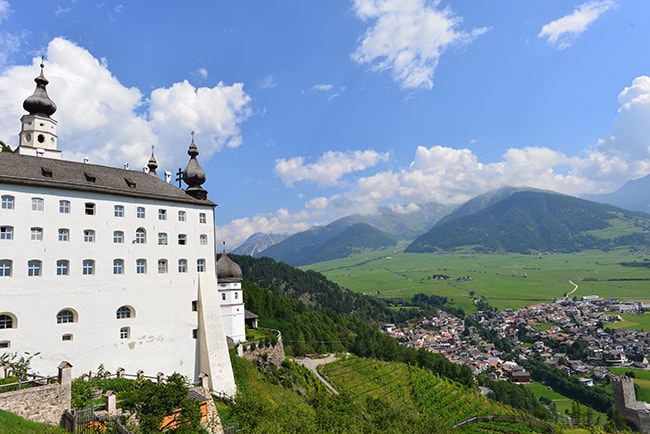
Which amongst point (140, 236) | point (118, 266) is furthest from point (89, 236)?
point (140, 236)

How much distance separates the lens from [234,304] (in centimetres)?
4697

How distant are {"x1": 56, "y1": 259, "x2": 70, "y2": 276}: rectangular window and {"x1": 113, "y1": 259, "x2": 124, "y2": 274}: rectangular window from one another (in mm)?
3072

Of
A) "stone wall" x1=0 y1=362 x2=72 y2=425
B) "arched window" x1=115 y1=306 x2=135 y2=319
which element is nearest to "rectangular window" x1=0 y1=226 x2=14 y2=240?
"arched window" x1=115 y1=306 x2=135 y2=319

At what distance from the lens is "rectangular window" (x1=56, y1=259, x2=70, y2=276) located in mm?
28969

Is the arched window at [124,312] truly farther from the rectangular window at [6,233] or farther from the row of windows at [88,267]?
the rectangular window at [6,233]

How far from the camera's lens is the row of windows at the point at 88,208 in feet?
90.7

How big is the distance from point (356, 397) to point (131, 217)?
34.3 m

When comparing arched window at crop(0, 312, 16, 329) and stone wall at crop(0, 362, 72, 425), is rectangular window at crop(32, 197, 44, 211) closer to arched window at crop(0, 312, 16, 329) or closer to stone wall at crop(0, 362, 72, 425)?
arched window at crop(0, 312, 16, 329)

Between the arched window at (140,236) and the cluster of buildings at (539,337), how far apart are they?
328 ft

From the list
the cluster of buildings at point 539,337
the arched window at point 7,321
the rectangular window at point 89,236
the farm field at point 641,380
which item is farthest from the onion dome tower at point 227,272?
the farm field at point 641,380

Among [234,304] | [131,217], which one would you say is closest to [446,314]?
[234,304]

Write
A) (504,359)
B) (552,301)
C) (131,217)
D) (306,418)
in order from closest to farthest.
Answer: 1. (306,418)
2. (131,217)
3. (504,359)
4. (552,301)

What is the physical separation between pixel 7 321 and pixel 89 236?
284 inches

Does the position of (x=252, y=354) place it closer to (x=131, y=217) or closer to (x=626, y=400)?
(x=131, y=217)
